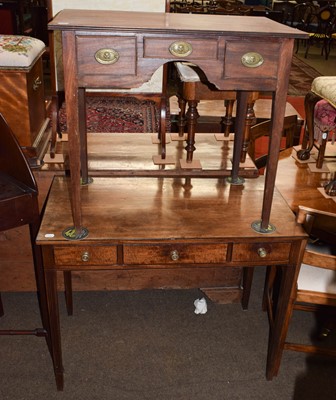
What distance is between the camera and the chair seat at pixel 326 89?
2.45 metres

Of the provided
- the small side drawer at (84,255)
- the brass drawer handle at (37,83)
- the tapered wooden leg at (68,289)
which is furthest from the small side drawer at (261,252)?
the brass drawer handle at (37,83)

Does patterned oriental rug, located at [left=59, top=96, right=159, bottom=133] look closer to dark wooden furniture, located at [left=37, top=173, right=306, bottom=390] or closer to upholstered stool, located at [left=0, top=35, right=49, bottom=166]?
upholstered stool, located at [left=0, top=35, right=49, bottom=166]

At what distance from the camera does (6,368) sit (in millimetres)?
2025

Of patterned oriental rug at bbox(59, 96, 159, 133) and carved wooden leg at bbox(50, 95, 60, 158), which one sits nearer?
carved wooden leg at bbox(50, 95, 60, 158)

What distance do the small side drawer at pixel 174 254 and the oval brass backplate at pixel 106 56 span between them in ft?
2.03

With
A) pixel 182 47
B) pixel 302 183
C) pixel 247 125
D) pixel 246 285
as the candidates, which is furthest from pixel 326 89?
pixel 182 47

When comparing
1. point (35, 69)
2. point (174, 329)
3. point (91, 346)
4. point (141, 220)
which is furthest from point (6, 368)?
point (35, 69)

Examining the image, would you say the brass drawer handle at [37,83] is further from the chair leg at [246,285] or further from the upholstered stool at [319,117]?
the upholstered stool at [319,117]

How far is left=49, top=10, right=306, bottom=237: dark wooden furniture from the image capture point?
Result: 1393mm

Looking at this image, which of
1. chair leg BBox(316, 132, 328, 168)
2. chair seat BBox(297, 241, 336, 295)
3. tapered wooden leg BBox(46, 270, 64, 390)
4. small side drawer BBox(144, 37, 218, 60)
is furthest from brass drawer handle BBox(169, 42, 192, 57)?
chair leg BBox(316, 132, 328, 168)

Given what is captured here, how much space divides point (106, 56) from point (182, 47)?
229 mm

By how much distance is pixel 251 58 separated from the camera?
146cm

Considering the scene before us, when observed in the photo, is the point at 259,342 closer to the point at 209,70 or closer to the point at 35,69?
the point at 209,70

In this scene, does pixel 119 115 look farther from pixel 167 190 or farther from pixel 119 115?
pixel 167 190
